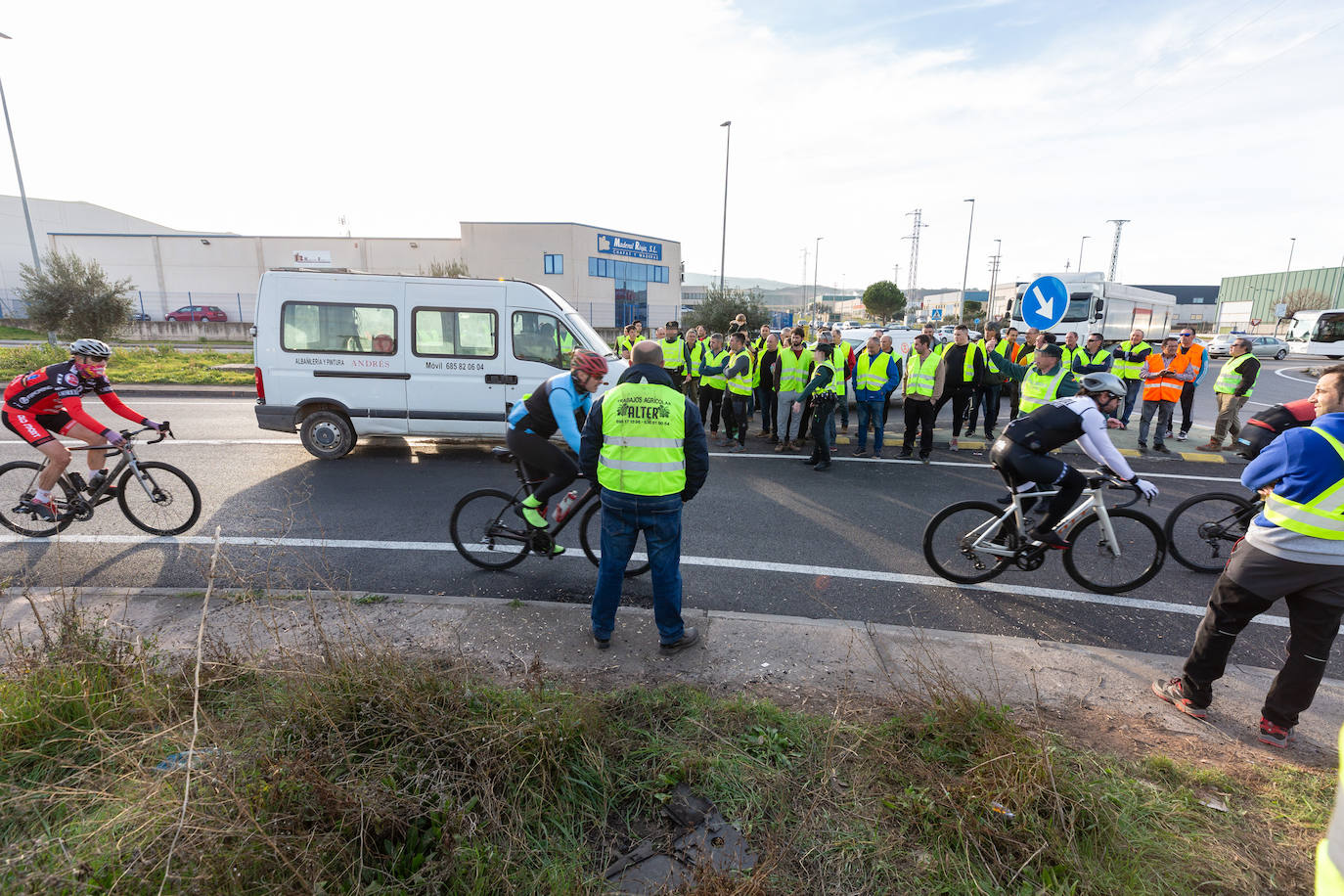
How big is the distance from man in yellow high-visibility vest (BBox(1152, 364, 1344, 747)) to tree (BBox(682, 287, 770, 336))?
27708 mm

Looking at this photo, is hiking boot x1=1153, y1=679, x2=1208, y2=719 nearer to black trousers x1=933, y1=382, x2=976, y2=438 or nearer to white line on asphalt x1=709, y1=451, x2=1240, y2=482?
white line on asphalt x1=709, y1=451, x2=1240, y2=482

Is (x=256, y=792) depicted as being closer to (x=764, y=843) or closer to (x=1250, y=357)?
(x=764, y=843)

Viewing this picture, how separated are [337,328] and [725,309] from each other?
2499 cm

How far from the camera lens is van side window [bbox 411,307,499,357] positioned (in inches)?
333

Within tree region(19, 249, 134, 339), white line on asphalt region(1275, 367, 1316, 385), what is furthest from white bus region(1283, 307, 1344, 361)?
tree region(19, 249, 134, 339)

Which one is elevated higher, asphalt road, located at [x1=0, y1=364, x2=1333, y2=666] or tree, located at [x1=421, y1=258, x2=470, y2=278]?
tree, located at [x1=421, y1=258, x2=470, y2=278]

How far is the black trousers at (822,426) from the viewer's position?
340 inches

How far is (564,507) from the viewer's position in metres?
5.09

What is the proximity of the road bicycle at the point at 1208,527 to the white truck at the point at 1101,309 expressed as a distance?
23380 mm

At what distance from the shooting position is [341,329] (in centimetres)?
841

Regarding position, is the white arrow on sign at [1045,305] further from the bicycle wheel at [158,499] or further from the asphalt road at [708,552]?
the bicycle wheel at [158,499]

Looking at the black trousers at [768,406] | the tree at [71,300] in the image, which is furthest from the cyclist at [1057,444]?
the tree at [71,300]

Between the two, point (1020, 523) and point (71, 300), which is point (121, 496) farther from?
point (71, 300)

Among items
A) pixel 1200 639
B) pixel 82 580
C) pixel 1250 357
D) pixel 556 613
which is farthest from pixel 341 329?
pixel 1250 357
